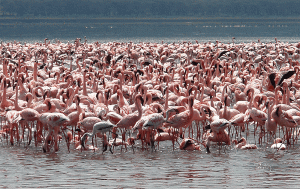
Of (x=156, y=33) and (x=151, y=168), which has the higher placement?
(x=156, y=33)

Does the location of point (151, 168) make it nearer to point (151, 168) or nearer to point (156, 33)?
point (151, 168)

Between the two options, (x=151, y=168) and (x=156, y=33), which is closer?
(x=151, y=168)

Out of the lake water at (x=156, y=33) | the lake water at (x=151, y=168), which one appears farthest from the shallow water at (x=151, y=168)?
the lake water at (x=156, y=33)

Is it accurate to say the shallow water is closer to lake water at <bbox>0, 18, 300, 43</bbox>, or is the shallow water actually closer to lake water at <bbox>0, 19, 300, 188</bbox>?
lake water at <bbox>0, 19, 300, 188</bbox>

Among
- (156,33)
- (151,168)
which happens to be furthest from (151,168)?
(156,33)

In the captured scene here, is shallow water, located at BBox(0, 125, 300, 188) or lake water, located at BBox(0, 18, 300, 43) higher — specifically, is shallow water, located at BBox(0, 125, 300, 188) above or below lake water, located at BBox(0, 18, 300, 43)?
below

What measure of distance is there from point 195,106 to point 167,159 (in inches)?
102

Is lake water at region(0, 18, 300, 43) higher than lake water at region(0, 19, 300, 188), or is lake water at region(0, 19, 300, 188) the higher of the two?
lake water at region(0, 18, 300, 43)

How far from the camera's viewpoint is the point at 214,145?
12.2m

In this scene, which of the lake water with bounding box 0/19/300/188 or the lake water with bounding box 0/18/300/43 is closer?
the lake water with bounding box 0/19/300/188

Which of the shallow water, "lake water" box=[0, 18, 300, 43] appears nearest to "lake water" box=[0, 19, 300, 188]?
the shallow water

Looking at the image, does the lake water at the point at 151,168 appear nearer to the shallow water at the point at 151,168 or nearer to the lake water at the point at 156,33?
the shallow water at the point at 151,168

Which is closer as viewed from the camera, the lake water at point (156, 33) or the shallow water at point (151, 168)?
the shallow water at point (151, 168)

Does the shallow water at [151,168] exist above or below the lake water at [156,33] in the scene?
below
